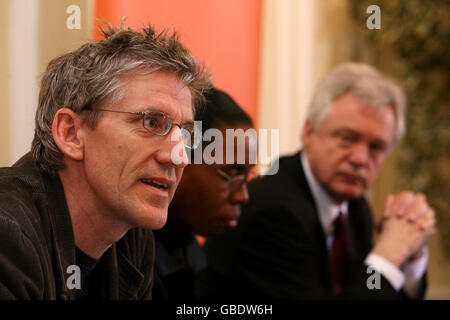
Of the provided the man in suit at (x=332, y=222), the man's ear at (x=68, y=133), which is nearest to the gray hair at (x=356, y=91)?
the man in suit at (x=332, y=222)

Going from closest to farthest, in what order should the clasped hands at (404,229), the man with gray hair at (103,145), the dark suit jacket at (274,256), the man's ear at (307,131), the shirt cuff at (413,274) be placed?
the man with gray hair at (103,145) < the dark suit jacket at (274,256) < the clasped hands at (404,229) < the shirt cuff at (413,274) < the man's ear at (307,131)

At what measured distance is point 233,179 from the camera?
1.32 m

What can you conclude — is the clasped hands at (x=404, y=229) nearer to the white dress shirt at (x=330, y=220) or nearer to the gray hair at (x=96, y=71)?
the white dress shirt at (x=330, y=220)

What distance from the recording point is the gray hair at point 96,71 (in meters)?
0.95

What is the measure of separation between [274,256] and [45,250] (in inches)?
32.1

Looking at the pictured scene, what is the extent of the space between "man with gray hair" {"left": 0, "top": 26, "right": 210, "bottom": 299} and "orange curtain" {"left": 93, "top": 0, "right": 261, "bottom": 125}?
0.16m

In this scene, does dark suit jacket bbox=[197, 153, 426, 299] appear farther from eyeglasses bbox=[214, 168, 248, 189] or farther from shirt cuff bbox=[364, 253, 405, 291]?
eyeglasses bbox=[214, 168, 248, 189]

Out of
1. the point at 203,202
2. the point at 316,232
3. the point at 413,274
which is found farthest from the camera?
the point at 413,274

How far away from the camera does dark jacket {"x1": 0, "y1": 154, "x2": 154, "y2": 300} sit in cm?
A: 79

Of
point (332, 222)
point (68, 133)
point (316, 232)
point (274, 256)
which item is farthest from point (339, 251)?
point (68, 133)

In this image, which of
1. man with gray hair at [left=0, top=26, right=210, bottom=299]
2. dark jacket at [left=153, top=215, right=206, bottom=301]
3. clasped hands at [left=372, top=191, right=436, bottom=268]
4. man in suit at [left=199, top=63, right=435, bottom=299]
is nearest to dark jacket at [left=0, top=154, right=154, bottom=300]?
man with gray hair at [left=0, top=26, right=210, bottom=299]

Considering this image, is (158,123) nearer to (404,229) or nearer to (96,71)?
(96,71)
